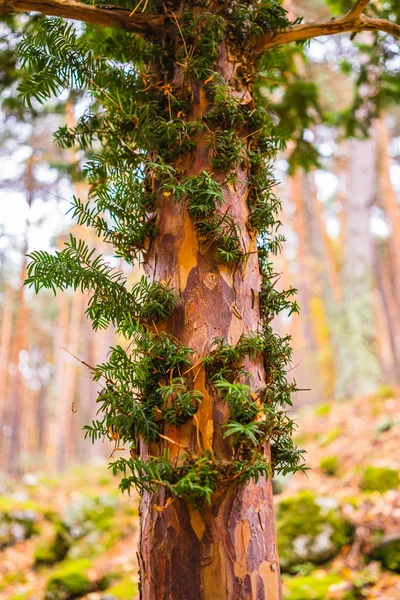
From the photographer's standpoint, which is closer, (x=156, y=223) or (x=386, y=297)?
(x=156, y=223)

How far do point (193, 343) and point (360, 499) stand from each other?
4148 mm

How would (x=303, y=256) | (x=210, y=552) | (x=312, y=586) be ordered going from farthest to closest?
1. (x=303, y=256)
2. (x=312, y=586)
3. (x=210, y=552)

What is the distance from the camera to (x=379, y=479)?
530cm

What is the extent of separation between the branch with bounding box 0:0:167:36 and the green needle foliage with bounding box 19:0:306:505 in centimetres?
6

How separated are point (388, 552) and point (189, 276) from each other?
3.69 metres

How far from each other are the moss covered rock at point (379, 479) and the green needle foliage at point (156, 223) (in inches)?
154

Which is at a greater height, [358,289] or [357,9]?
[358,289]

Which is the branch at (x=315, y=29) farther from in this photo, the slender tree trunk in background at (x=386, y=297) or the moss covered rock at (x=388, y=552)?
the slender tree trunk in background at (x=386, y=297)

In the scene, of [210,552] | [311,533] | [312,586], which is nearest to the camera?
[210,552]

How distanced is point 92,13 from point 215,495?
2030mm

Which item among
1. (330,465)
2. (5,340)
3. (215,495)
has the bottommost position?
(215,495)

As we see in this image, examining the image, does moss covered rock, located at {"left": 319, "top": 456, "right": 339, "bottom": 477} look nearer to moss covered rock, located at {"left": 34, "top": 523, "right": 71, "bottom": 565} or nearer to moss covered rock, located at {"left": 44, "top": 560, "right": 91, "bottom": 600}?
moss covered rock, located at {"left": 44, "top": 560, "right": 91, "bottom": 600}

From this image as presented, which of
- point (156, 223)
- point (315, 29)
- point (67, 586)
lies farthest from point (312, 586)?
point (315, 29)

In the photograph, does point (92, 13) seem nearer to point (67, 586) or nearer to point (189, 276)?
point (189, 276)
